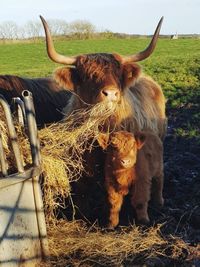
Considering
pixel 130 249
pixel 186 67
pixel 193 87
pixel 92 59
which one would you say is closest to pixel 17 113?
pixel 92 59

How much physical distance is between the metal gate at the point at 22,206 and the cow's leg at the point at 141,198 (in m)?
1.09

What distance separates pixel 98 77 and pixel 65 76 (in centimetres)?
51

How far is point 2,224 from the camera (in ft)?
12.9

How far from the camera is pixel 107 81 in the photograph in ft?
16.9

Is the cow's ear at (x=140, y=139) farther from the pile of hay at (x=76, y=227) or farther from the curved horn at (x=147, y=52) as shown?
the curved horn at (x=147, y=52)

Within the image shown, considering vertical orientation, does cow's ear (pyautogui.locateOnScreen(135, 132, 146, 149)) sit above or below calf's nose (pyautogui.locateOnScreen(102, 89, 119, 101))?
below

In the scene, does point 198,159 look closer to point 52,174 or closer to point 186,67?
point 52,174

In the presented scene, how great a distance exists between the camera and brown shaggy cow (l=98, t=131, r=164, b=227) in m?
4.64

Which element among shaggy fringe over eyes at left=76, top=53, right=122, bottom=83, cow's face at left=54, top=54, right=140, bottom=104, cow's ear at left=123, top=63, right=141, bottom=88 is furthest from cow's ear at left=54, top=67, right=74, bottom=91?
cow's ear at left=123, top=63, right=141, bottom=88

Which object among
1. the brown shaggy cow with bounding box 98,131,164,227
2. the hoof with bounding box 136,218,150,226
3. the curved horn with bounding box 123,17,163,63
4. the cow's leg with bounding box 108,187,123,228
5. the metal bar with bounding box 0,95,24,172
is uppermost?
the curved horn with bounding box 123,17,163,63

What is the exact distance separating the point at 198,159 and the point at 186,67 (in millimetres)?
8914

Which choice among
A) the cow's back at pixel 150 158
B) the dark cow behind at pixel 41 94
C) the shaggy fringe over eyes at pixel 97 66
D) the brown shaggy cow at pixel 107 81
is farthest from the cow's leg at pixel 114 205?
the dark cow behind at pixel 41 94

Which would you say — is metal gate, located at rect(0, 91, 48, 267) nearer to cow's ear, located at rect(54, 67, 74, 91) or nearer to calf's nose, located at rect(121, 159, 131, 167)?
calf's nose, located at rect(121, 159, 131, 167)

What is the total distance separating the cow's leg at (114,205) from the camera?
16.3 ft
